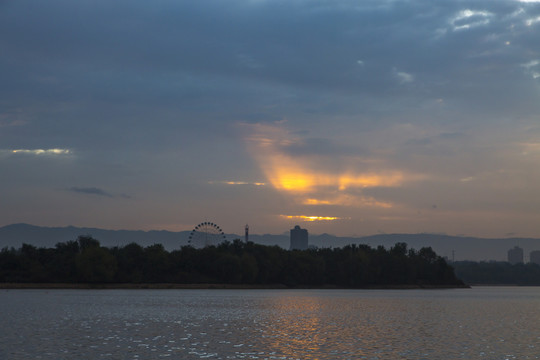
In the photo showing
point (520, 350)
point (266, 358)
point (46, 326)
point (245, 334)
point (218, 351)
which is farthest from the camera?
point (46, 326)

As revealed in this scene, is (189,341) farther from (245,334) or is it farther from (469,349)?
(469,349)

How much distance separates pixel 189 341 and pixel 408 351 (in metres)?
18.7

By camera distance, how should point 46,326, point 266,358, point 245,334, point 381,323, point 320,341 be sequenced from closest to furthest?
point 266,358, point 320,341, point 245,334, point 46,326, point 381,323

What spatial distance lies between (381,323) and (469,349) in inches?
1087

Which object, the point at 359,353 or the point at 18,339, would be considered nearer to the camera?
the point at 359,353

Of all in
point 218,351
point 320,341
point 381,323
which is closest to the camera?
point 218,351

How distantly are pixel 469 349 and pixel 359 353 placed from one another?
10878 millimetres

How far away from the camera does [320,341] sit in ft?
197

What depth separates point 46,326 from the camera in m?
70.2

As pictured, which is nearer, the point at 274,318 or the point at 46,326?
the point at 46,326

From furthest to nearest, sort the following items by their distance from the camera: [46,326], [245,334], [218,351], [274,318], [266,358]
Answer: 1. [274,318]
2. [46,326]
3. [245,334]
4. [218,351]
5. [266,358]

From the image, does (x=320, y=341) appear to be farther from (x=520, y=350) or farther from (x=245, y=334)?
(x=520, y=350)

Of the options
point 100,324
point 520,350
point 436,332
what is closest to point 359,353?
point 520,350

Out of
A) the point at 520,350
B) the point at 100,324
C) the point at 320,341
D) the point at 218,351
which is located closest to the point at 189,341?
the point at 218,351
